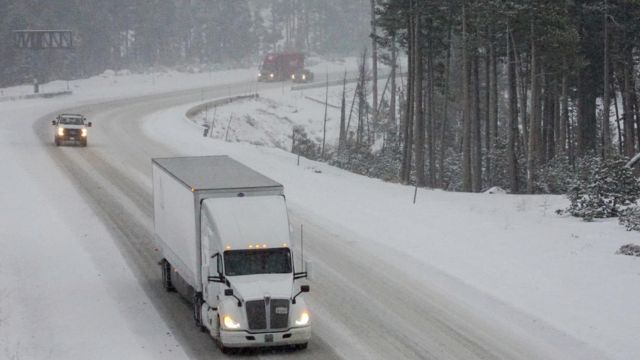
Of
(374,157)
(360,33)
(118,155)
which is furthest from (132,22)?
(118,155)

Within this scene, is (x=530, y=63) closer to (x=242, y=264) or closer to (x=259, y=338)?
(x=242, y=264)

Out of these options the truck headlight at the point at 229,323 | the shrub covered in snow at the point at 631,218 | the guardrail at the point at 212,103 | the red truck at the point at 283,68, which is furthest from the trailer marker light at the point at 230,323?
the red truck at the point at 283,68

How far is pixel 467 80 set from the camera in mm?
48719

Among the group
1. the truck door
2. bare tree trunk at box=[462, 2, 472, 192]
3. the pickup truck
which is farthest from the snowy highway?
bare tree trunk at box=[462, 2, 472, 192]

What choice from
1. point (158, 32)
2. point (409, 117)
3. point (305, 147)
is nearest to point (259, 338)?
point (409, 117)

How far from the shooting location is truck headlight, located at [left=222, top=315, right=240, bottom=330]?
17.8 meters

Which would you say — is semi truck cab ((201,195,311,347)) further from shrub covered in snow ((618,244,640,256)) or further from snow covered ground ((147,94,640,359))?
shrub covered in snow ((618,244,640,256))

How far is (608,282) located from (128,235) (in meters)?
14.3

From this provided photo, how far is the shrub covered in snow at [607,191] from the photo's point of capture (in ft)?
107

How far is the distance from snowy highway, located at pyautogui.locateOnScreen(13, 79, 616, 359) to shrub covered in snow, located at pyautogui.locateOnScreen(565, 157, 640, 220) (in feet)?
26.6

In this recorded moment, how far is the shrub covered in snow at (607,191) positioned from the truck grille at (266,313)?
1734cm

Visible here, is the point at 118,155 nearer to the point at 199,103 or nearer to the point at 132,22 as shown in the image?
the point at 199,103

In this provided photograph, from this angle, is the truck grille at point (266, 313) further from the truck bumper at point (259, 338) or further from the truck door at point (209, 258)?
the truck door at point (209, 258)

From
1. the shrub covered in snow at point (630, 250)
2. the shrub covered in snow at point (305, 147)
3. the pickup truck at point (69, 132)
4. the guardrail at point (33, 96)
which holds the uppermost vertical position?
the guardrail at point (33, 96)
